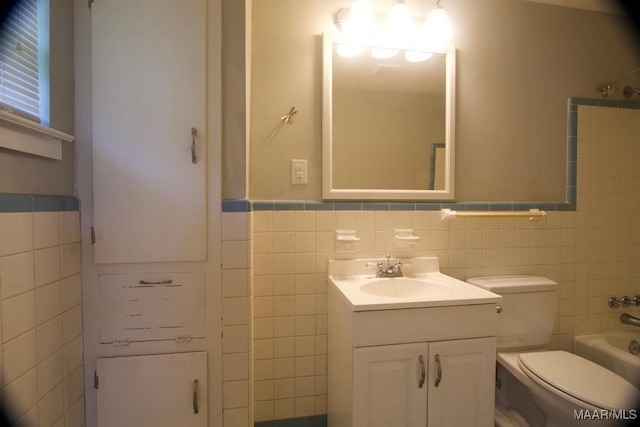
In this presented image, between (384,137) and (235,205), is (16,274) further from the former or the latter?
(384,137)

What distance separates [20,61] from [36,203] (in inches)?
15.8

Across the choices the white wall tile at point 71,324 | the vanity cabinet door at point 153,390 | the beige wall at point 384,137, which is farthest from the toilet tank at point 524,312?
the white wall tile at point 71,324

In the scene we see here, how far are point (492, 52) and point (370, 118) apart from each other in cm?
80

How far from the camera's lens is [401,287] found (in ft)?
4.35

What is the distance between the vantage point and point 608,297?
165 centimetres

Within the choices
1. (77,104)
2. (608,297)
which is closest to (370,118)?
(77,104)

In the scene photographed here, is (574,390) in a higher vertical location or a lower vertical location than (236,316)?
lower

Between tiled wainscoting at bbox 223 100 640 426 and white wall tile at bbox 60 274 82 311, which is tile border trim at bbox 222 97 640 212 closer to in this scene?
tiled wainscoting at bbox 223 100 640 426

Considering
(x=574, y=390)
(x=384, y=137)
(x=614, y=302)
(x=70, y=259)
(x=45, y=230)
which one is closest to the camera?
(x=45, y=230)

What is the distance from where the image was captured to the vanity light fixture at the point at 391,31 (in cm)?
131

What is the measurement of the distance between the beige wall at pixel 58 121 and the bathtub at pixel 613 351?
247 centimetres

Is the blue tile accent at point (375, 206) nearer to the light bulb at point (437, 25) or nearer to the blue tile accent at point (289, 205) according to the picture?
the blue tile accent at point (289, 205)

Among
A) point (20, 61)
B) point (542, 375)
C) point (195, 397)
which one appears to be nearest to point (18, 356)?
point (195, 397)

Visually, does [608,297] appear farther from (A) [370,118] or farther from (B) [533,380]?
(A) [370,118]
